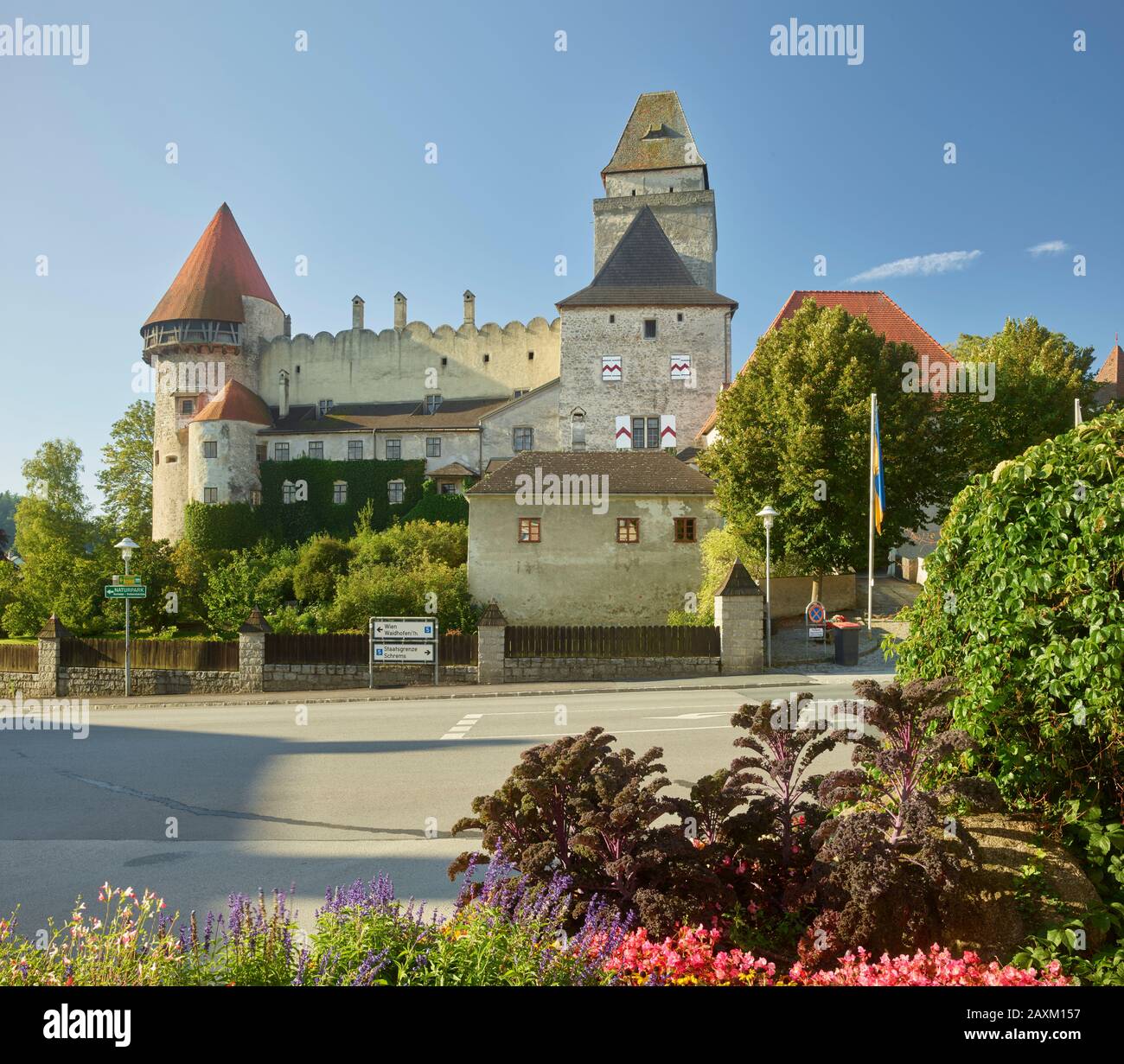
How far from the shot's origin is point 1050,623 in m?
4.27

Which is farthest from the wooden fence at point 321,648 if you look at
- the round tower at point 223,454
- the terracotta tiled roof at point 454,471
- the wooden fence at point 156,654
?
the round tower at point 223,454

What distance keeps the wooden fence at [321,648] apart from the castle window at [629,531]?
10396mm

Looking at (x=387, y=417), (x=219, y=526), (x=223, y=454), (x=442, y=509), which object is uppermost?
(x=387, y=417)

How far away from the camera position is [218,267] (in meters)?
56.2

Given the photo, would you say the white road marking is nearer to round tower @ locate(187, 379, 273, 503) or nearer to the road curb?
the road curb

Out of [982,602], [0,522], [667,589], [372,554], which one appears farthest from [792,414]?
[0,522]

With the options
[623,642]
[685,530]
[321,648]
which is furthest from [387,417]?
[623,642]

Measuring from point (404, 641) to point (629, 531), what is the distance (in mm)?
11999

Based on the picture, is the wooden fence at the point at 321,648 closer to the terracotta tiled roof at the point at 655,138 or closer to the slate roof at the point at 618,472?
the slate roof at the point at 618,472

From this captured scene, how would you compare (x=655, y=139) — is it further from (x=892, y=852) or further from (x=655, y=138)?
(x=892, y=852)

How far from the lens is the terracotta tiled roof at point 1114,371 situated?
179 ft
